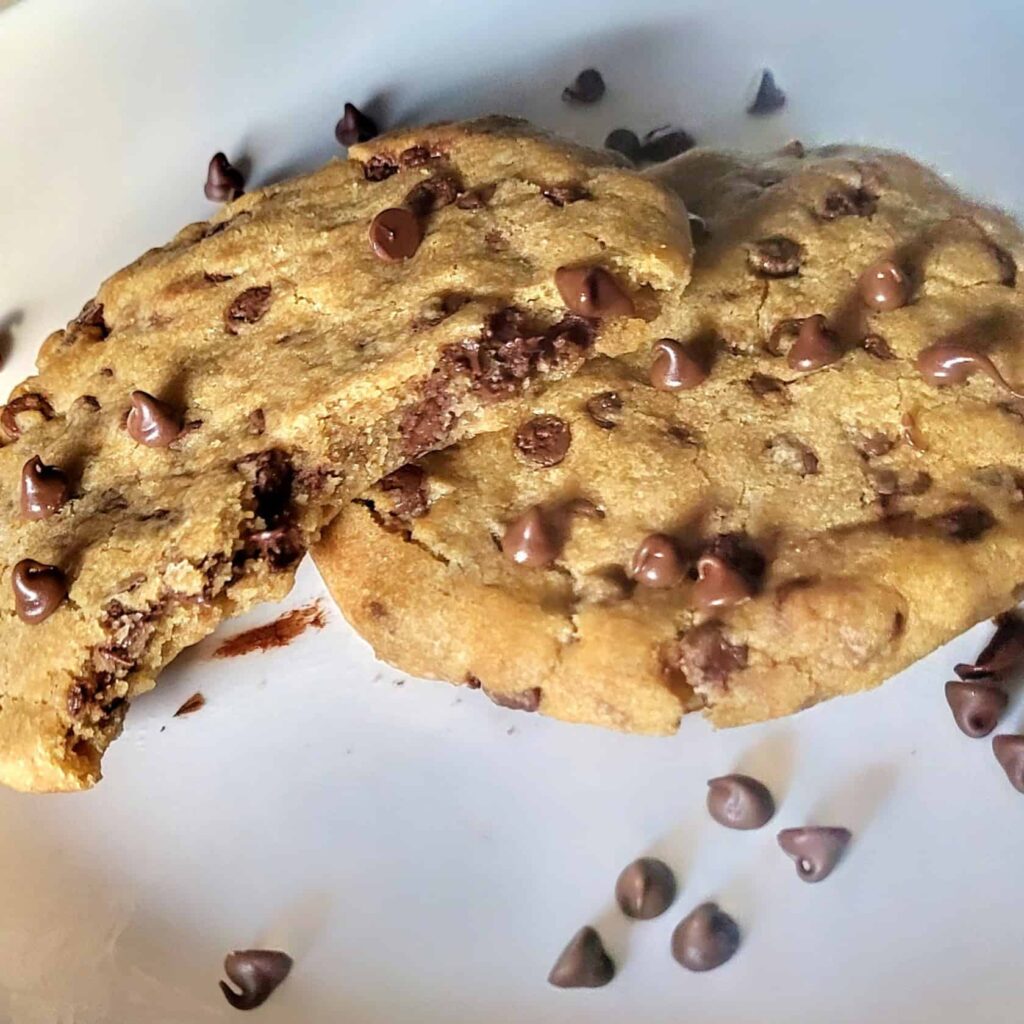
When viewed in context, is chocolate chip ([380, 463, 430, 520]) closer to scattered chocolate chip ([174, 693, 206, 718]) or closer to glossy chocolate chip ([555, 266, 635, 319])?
glossy chocolate chip ([555, 266, 635, 319])

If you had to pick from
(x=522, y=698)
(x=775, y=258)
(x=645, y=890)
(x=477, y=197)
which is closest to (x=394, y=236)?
(x=477, y=197)

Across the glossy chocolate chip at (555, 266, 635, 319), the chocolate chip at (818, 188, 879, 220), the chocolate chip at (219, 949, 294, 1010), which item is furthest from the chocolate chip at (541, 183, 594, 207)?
the chocolate chip at (219, 949, 294, 1010)

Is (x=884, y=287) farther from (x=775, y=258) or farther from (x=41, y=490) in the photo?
(x=41, y=490)

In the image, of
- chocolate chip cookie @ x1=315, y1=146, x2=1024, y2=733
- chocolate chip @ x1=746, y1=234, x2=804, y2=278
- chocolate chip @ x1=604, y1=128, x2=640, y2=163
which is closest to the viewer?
chocolate chip cookie @ x1=315, y1=146, x2=1024, y2=733

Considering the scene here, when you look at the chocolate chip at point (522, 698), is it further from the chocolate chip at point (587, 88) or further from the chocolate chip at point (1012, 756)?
the chocolate chip at point (587, 88)

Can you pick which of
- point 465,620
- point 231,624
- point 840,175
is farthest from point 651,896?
point 840,175
